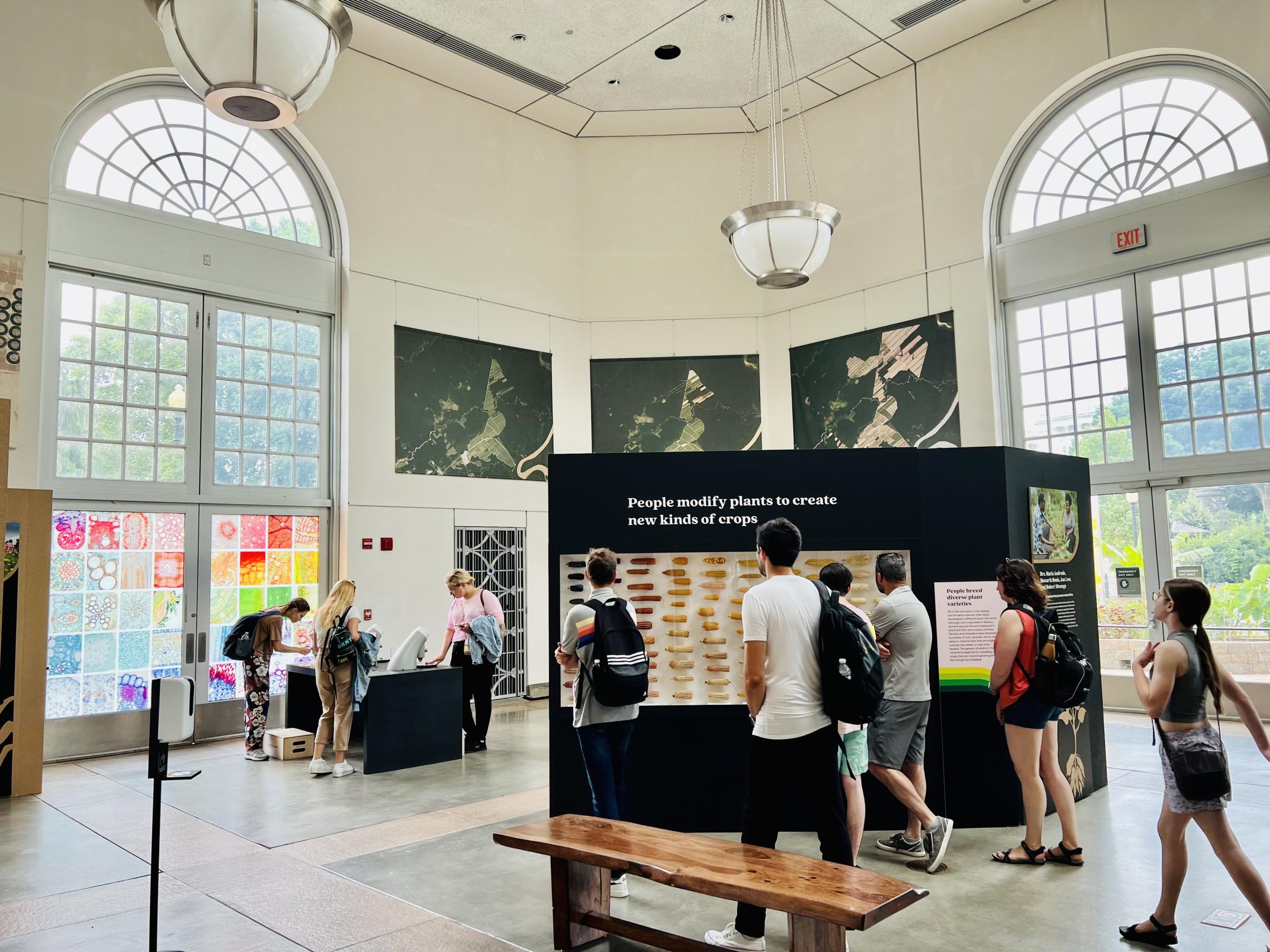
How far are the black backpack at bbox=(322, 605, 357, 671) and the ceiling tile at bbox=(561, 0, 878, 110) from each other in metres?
7.51

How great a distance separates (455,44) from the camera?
34.3 feet

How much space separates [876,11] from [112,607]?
32.5ft

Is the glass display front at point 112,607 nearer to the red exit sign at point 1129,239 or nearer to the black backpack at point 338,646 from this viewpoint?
the black backpack at point 338,646

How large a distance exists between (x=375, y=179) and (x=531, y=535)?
462 cm

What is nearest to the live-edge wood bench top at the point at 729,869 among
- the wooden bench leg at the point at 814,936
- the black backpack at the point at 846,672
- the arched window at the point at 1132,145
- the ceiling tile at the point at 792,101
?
the wooden bench leg at the point at 814,936

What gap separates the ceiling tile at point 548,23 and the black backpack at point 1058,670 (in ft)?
26.3

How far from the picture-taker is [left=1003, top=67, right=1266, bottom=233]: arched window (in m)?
8.81

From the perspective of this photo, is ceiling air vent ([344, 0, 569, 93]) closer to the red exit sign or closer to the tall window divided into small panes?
the tall window divided into small panes

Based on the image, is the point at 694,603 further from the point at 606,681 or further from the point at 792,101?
the point at 792,101

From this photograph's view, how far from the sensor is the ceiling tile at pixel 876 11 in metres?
9.89

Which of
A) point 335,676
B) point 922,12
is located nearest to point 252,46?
point 335,676

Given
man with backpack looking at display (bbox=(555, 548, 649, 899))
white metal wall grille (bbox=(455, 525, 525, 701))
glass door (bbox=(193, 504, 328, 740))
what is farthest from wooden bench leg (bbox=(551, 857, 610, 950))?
white metal wall grille (bbox=(455, 525, 525, 701))

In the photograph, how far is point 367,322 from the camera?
→ 33.8ft

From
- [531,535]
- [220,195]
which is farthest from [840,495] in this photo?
[220,195]
